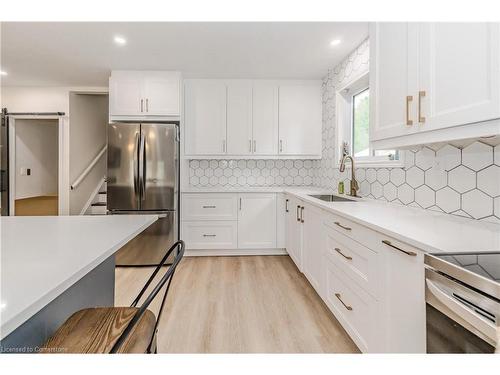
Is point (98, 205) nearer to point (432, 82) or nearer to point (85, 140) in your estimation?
point (85, 140)

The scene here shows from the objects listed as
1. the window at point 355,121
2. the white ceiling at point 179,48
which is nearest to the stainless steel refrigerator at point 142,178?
the white ceiling at point 179,48

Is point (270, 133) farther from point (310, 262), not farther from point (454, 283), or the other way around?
point (454, 283)

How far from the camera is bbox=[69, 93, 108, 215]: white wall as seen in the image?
4.29m

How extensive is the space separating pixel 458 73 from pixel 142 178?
3021mm

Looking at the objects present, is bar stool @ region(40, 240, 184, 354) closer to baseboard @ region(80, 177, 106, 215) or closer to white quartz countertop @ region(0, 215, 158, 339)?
white quartz countertop @ region(0, 215, 158, 339)

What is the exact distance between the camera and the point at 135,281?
2.85 m

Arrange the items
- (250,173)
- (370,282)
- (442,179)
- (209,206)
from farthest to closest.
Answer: (250,173) → (209,206) → (442,179) → (370,282)

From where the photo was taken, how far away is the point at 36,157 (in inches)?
199

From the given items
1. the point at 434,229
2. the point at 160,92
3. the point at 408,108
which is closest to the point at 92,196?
the point at 160,92

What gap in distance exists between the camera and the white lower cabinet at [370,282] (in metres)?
1.12

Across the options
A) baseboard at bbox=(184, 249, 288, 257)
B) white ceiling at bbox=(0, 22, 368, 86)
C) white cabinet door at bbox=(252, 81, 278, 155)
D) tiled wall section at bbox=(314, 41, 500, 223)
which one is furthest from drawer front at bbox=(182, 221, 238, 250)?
white ceiling at bbox=(0, 22, 368, 86)

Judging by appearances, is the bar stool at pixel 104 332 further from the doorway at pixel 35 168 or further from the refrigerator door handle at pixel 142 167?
the doorway at pixel 35 168

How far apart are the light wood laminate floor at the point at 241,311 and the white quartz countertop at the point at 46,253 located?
3.11 feet

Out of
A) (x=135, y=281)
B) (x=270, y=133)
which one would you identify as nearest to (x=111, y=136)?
(x=135, y=281)
